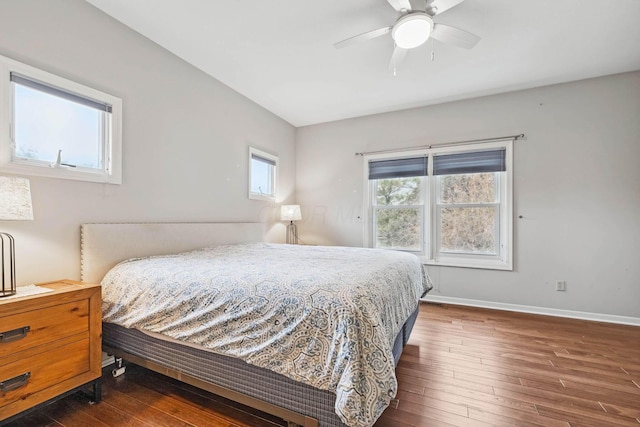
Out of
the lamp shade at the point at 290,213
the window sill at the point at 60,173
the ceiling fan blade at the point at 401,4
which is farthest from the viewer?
the lamp shade at the point at 290,213

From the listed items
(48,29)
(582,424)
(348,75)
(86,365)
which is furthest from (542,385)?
(48,29)

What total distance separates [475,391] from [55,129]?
3438 millimetres

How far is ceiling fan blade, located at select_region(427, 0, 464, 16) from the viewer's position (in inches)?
73.3

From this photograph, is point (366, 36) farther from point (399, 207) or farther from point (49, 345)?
point (49, 345)

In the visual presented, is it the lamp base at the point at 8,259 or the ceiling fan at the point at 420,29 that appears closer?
the lamp base at the point at 8,259

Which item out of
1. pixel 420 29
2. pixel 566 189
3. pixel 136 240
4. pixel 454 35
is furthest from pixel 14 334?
pixel 566 189

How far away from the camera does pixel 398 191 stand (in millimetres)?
4305

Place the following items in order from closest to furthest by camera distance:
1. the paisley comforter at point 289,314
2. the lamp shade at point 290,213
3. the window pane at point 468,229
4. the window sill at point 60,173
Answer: the paisley comforter at point 289,314
the window sill at point 60,173
the window pane at point 468,229
the lamp shade at point 290,213

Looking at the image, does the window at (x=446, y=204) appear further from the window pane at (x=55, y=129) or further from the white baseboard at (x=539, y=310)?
the window pane at (x=55, y=129)

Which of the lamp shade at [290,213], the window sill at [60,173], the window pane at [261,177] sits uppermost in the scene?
the window pane at [261,177]

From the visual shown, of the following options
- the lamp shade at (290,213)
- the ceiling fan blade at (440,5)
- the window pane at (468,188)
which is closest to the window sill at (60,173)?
the lamp shade at (290,213)

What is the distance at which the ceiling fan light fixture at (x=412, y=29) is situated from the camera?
202cm

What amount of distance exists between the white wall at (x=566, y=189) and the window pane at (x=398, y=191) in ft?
2.04

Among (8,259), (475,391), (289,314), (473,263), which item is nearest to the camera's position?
(289,314)
